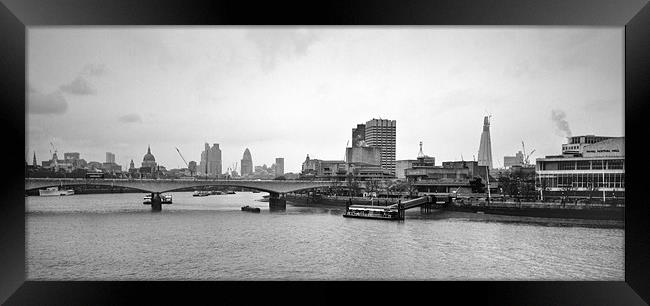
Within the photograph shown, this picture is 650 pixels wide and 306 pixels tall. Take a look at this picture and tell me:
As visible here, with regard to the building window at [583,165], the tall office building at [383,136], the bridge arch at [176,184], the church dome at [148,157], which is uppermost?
the tall office building at [383,136]

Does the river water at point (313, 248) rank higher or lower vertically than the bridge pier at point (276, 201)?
lower

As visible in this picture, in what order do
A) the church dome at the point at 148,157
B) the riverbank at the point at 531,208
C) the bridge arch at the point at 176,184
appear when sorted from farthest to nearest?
the bridge arch at the point at 176,184, the riverbank at the point at 531,208, the church dome at the point at 148,157

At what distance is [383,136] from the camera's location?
10812 millimetres

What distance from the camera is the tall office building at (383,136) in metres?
10.3

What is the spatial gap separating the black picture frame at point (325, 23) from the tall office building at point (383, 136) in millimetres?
6956

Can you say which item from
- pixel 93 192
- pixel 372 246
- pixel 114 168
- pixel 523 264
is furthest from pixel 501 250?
pixel 93 192

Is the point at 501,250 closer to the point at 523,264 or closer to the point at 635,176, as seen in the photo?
the point at 523,264

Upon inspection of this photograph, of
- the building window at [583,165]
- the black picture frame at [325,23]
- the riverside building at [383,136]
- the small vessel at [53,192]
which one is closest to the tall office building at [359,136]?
the riverside building at [383,136]

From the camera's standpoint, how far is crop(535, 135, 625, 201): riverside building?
34.9 feet

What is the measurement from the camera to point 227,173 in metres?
11.7

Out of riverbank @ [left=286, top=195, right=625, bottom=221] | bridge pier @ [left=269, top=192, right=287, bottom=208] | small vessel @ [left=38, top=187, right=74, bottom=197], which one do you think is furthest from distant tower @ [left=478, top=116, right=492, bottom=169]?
small vessel @ [left=38, top=187, right=74, bottom=197]

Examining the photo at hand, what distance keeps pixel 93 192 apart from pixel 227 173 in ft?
28.3

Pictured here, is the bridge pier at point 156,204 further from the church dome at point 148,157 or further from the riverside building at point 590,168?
the riverside building at point 590,168

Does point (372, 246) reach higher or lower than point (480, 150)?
lower
